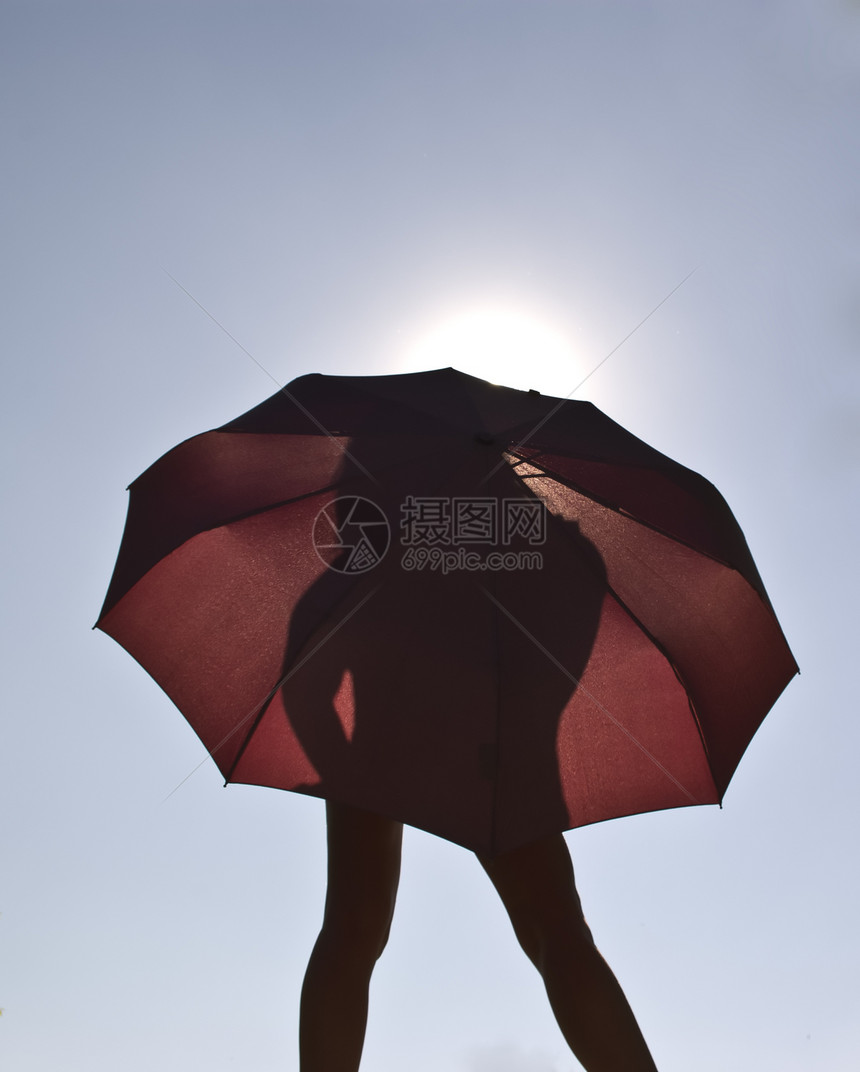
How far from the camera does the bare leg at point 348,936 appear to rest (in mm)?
1917

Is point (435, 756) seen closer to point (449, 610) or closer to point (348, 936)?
point (449, 610)

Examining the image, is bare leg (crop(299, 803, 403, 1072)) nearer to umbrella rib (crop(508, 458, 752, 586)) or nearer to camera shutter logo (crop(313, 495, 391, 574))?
camera shutter logo (crop(313, 495, 391, 574))

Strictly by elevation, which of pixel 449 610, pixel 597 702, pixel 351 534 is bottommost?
pixel 597 702

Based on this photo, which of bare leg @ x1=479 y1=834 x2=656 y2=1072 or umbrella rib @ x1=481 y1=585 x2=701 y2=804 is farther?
umbrella rib @ x1=481 y1=585 x2=701 y2=804

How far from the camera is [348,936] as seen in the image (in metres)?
2.00

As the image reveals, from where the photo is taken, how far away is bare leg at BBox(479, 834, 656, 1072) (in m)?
1.86

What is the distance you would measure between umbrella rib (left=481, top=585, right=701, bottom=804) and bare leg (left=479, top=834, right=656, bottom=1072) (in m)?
0.34

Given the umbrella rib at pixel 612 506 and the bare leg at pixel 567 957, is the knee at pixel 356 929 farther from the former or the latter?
the umbrella rib at pixel 612 506

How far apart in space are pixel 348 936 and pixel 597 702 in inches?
32.2

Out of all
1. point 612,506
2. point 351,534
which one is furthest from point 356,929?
point 612,506

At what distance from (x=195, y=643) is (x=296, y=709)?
1.29ft

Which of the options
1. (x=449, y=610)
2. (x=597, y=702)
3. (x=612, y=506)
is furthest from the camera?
(x=612, y=506)

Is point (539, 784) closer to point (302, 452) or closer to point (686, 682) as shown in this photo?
point (686, 682)

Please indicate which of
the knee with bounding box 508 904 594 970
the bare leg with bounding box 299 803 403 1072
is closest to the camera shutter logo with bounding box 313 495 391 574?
the bare leg with bounding box 299 803 403 1072
